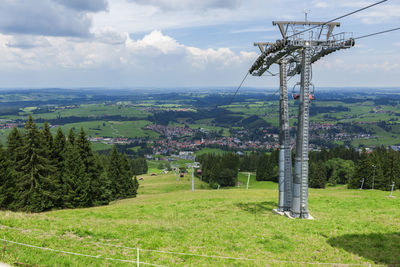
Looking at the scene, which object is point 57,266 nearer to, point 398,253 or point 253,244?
point 253,244

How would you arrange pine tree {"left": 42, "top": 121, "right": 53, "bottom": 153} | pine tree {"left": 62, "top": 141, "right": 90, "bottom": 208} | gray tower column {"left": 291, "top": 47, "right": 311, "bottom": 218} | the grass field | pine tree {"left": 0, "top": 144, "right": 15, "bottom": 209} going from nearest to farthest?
the grass field < gray tower column {"left": 291, "top": 47, "right": 311, "bottom": 218} < pine tree {"left": 0, "top": 144, "right": 15, "bottom": 209} < pine tree {"left": 42, "top": 121, "right": 53, "bottom": 153} < pine tree {"left": 62, "top": 141, "right": 90, "bottom": 208}

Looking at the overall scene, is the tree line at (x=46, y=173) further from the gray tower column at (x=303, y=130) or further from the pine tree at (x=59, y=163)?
the gray tower column at (x=303, y=130)

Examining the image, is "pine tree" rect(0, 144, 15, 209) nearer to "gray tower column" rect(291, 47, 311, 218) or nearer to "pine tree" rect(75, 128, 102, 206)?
"pine tree" rect(75, 128, 102, 206)

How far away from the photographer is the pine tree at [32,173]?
3966 centimetres

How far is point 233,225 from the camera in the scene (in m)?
22.5

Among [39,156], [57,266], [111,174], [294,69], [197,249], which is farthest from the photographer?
[111,174]

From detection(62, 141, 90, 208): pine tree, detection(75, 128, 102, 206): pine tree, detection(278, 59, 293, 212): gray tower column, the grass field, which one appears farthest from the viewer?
detection(75, 128, 102, 206): pine tree

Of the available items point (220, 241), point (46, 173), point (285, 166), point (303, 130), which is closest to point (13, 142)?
point (46, 173)

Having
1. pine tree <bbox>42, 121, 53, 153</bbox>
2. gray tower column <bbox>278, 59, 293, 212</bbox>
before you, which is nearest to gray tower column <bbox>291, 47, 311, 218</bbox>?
gray tower column <bbox>278, 59, 293, 212</bbox>

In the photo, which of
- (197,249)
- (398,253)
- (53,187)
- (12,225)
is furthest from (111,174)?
(398,253)

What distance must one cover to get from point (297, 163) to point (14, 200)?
40039mm

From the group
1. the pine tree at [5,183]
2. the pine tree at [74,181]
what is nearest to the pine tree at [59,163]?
the pine tree at [74,181]

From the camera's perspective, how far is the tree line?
39.8 metres

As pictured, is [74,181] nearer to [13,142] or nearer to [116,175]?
[13,142]
